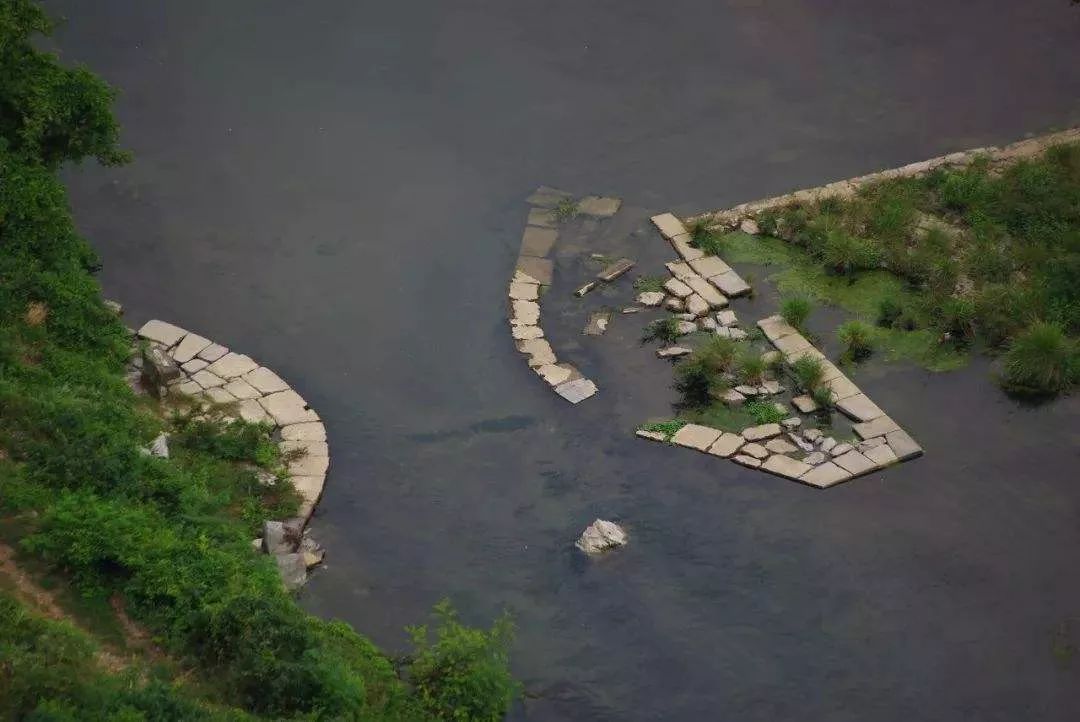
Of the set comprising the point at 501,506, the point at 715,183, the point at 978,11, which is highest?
the point at 978,11

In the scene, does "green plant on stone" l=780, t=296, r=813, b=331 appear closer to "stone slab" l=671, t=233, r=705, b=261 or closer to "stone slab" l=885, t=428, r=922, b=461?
Result: "stone slab" l=671, t=233, r=705, b=261

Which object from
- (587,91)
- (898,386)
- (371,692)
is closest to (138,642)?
(371,692)

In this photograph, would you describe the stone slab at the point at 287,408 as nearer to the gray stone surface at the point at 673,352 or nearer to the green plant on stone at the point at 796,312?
the gray stone surface at the point at 673,352

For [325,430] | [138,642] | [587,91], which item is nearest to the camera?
[138,642]

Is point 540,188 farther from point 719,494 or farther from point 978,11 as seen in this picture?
point 978,11

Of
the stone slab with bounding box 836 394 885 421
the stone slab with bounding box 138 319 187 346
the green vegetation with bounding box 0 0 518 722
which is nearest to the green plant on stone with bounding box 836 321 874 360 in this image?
the stone slab with bounding box 836 394 885 421

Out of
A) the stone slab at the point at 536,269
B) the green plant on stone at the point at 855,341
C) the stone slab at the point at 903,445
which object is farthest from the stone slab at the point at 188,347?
the stone slab at the point at 903,445
